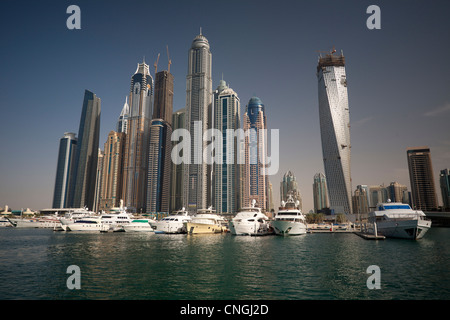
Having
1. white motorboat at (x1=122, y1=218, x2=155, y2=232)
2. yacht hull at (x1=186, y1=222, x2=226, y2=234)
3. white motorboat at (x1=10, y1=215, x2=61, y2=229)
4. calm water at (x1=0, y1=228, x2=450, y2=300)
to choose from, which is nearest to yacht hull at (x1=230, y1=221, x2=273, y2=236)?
yacht hull at (x1=186, y1=222, x2=226, y2=234)

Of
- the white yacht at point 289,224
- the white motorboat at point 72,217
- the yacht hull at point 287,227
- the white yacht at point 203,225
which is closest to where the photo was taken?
the yacht hull at point 287,227

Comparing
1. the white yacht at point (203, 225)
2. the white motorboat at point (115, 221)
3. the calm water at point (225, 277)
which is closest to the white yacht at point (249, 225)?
the white yacht at point (203, 225)

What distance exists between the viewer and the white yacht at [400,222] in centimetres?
6211

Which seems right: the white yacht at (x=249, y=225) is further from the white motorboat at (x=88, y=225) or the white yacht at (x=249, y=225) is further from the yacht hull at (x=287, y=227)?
the white motorboat at (x=88, y=225)

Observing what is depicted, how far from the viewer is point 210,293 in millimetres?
21688

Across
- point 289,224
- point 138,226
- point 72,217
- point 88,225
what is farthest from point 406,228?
point 72,217

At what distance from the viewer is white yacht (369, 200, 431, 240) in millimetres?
62112

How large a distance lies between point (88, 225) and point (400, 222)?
10450cm

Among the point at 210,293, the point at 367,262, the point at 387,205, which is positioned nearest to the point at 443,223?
the point at 387,205

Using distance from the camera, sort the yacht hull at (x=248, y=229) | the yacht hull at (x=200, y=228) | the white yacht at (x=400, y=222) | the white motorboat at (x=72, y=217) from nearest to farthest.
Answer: the white yacht at (x=400, y=222)
the yacht hull at (x=248, y=229)
the yacht hull at (x=200, y=228)
the white motorboat at (x=72, y=217)

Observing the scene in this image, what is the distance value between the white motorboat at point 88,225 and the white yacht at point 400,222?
9543 centimetres

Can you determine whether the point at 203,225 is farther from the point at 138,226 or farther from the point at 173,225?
the point at 138,226
